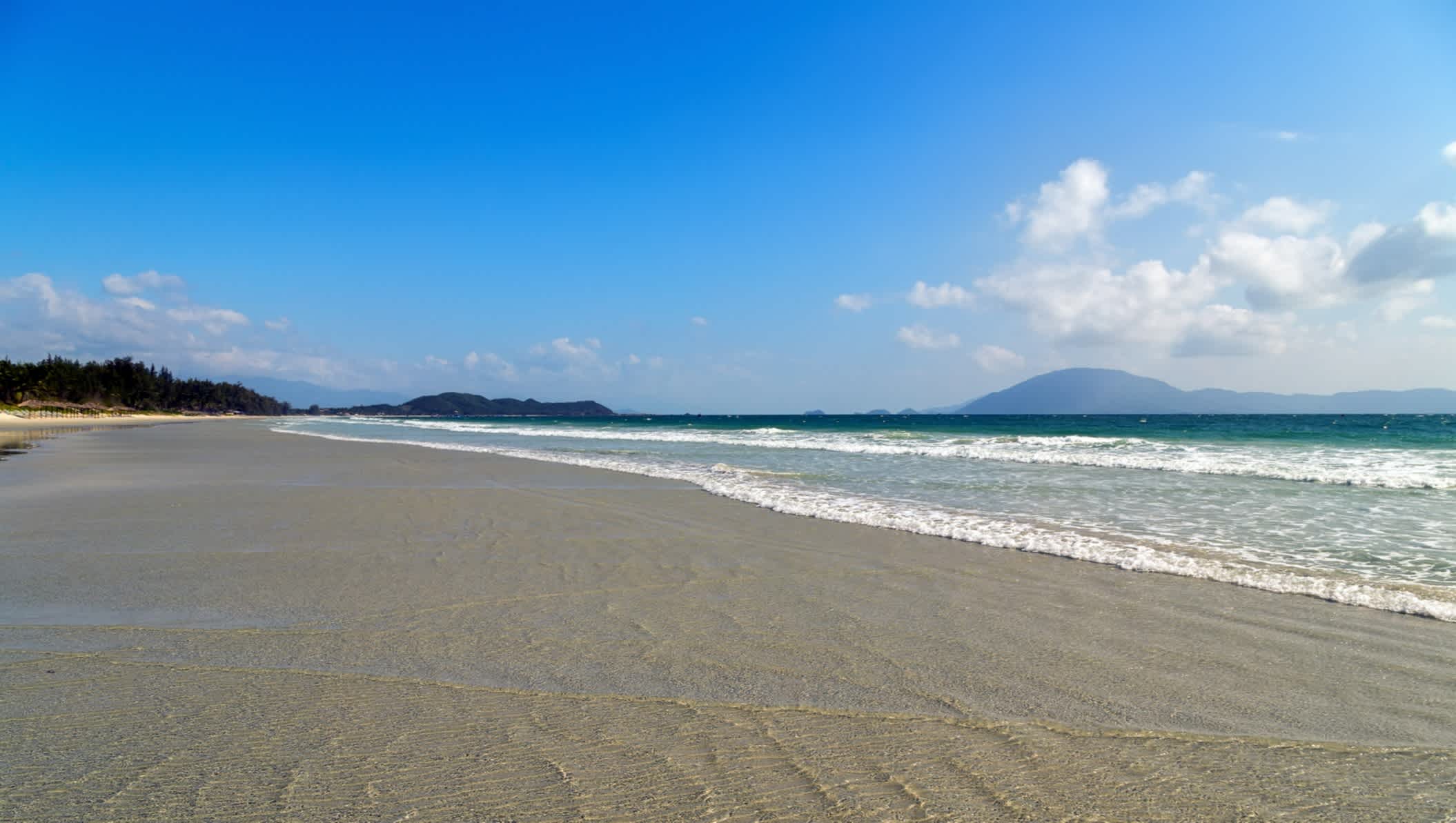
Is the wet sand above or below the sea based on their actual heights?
below

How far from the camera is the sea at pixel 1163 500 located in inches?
288

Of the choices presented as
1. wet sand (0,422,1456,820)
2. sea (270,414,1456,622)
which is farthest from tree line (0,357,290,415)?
wet sand (0,422,1456,820)

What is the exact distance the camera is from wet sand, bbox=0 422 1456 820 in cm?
285

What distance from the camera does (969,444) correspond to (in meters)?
31.9

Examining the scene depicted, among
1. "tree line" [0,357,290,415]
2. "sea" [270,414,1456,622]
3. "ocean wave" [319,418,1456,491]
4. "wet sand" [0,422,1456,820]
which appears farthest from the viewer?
"tree line" [0,357,290,415]

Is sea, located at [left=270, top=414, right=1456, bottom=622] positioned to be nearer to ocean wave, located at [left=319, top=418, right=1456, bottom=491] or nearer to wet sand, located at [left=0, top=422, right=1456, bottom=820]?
ocean wave, located at [left=319, top=418, right=1456, bottom=491]

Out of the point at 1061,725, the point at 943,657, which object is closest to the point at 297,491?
the point at 943,657

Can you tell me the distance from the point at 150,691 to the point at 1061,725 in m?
4.77

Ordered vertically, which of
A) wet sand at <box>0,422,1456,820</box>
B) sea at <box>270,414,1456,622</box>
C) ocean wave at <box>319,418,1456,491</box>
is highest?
ocean wave at <box>319,418,1456,491</box>

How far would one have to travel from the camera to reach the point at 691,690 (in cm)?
395

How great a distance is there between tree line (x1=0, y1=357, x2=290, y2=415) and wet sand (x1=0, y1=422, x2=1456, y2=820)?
125 metres

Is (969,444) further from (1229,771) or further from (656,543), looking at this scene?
(1229,771)

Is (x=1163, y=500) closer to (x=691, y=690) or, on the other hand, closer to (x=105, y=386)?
(x=691, y=690)

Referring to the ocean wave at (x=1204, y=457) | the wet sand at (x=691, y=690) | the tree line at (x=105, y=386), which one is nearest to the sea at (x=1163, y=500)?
the ocean wave at (x=1204, y=457)
